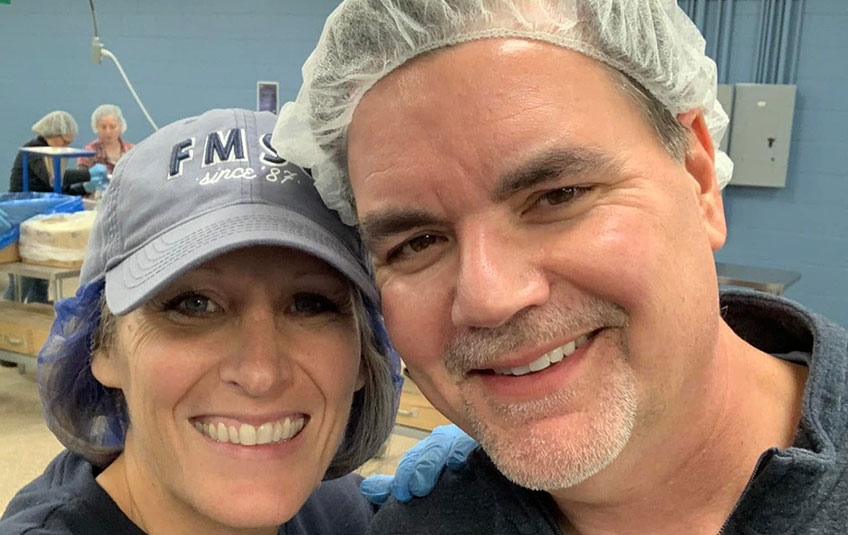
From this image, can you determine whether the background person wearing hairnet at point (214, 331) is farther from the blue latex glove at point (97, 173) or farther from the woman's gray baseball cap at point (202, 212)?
the blue latex glove at point (97, 173)

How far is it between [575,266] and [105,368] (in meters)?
0.76

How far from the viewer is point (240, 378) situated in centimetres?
103

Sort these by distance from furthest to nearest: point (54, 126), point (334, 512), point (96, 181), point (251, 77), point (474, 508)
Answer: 1. point (251, 77)
2. point (54, 126)
3. point (96, 181)
4. point (334, 512)
5. point (474, 508)

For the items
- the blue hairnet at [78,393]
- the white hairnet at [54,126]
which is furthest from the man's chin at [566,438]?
the white hairnet at [54,126]

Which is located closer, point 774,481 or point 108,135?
point 774,481

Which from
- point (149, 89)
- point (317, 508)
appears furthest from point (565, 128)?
point (149, 89)

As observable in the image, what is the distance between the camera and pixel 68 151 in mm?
4406

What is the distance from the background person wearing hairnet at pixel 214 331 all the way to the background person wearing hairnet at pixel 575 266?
120 millimetres

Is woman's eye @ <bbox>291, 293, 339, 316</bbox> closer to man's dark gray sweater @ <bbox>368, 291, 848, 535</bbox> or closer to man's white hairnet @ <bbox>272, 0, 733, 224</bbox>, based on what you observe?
man's white hairnet @ <bbox>272, 0, 733, 224</bbox>

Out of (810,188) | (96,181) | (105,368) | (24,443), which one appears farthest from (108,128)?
(105,368)

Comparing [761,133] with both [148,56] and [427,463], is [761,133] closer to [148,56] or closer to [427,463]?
[427,463]

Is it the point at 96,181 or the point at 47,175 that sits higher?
the point at 96,181

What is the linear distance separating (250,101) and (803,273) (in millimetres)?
4261

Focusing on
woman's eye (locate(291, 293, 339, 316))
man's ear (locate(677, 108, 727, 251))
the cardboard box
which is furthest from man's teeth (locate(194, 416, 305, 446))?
the cardboard box
